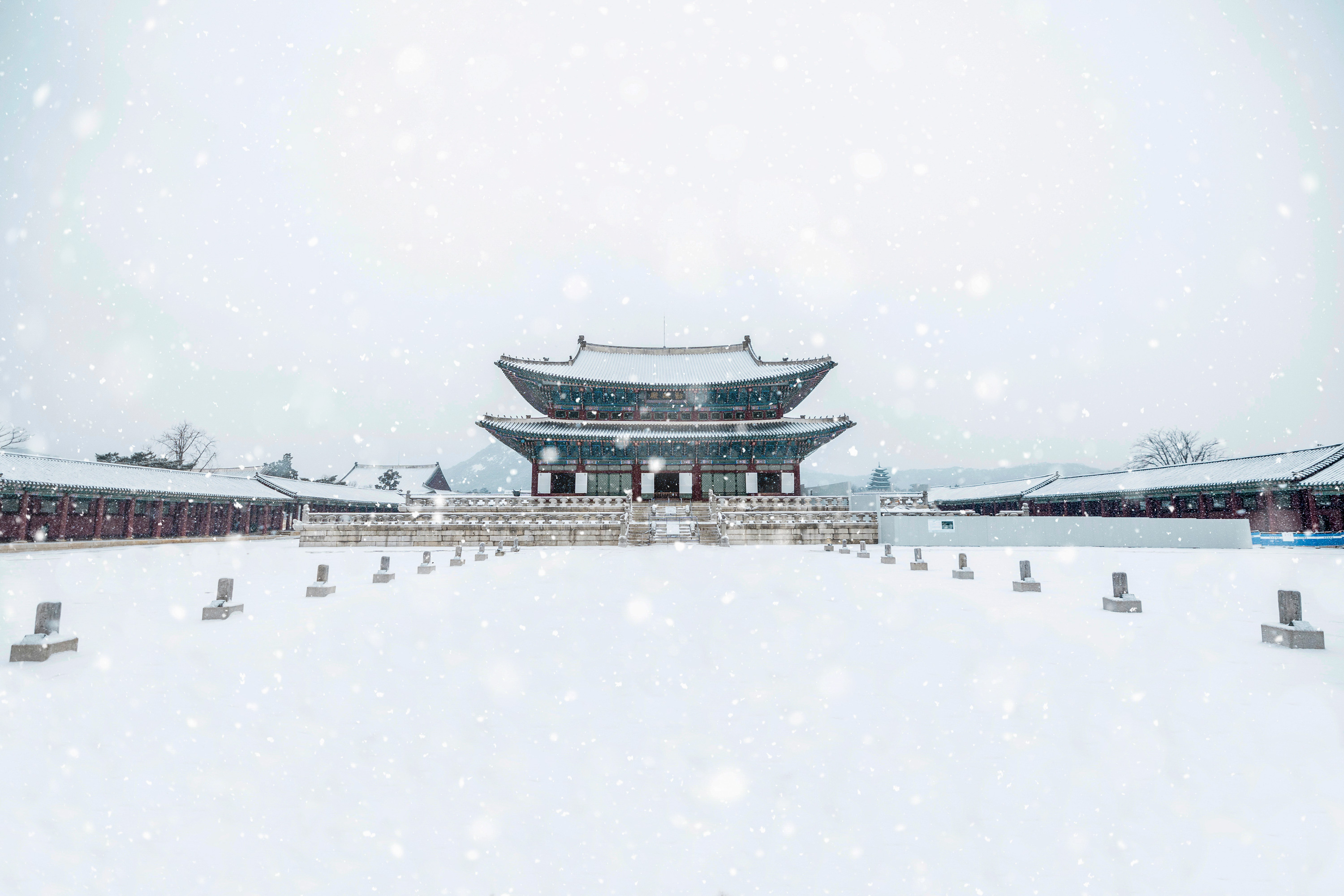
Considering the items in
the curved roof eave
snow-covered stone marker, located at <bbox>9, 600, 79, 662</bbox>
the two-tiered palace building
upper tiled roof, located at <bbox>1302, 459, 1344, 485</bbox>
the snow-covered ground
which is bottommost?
the snow-covered ground

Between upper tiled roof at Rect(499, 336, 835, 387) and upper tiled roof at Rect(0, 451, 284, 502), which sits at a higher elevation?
upper tiled roof at Rect(499, 336, 835, 387)

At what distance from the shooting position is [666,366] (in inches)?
1578

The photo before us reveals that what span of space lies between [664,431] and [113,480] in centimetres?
2787

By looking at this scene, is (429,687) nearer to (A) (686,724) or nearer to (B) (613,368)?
(A) (686,724)

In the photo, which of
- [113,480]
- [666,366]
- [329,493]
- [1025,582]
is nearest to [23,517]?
[113,480]

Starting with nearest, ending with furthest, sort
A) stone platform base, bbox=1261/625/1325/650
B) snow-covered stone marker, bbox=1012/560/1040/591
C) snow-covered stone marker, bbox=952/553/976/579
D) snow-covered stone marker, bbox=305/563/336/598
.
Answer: stone platform base, bbox=1261/625/1325/650 → snow-covered stone marker, bbox=305/563/336/598 → snow-covered stone marker, bbox=1012/560/1040/591 → snow-covered stone marker, bbox=952/553/976/579

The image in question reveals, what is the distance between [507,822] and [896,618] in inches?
277

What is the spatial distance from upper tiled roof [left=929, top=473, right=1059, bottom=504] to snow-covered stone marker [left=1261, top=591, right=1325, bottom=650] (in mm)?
35273

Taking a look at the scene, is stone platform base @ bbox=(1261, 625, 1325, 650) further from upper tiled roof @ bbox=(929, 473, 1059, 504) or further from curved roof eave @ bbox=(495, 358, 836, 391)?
upper tiled roof @ bbox=(929, 473, 1059, 504)

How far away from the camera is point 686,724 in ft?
15.0

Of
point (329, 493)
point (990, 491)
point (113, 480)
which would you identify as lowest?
point (329, 493)

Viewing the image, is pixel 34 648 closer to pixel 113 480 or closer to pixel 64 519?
pixel 64 519

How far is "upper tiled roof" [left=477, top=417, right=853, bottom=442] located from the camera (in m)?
33.0

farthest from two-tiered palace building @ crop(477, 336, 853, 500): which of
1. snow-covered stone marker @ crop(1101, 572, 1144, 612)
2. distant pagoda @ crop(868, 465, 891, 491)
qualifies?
distant pagoda @ crop(868, 465, 891, 491)
